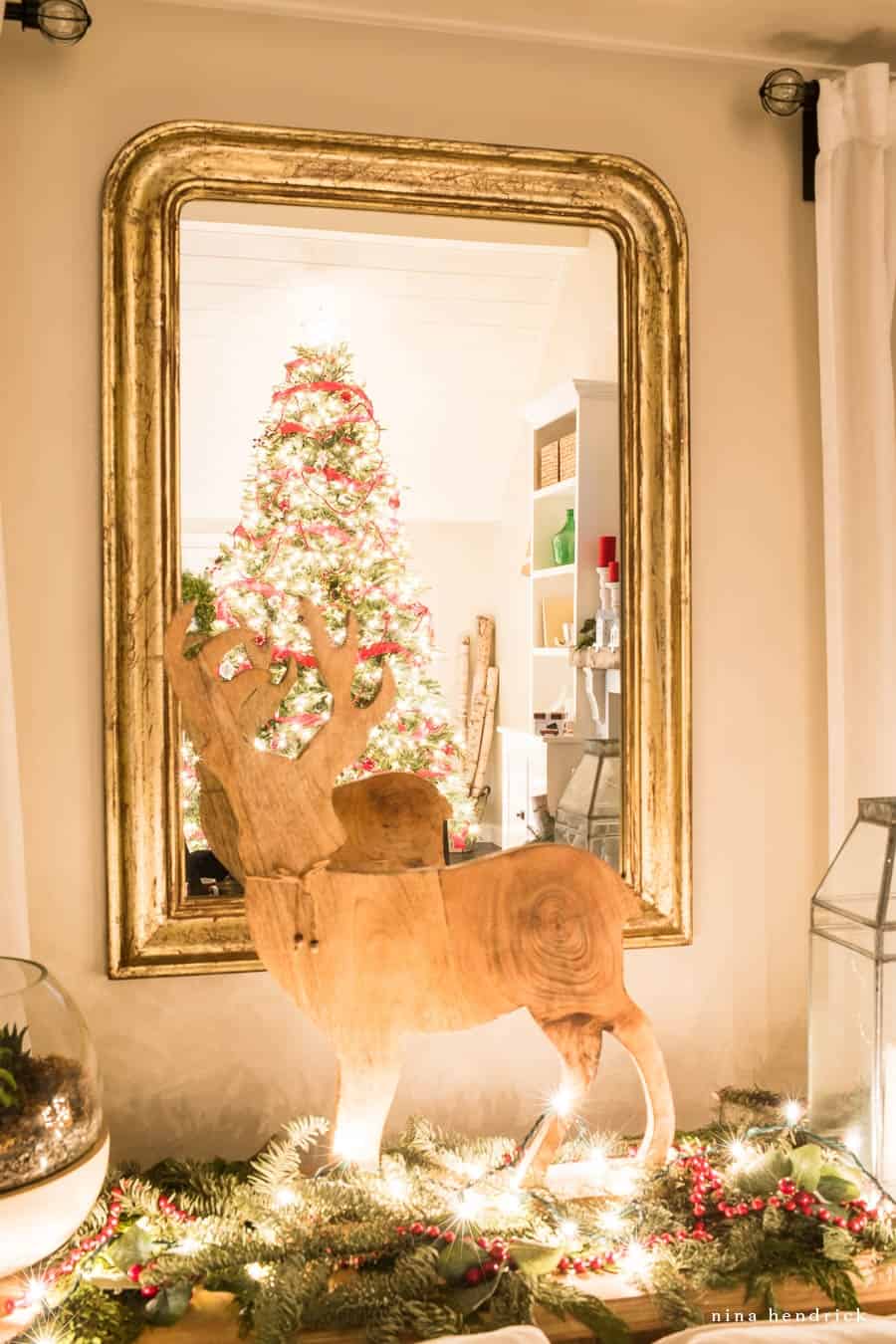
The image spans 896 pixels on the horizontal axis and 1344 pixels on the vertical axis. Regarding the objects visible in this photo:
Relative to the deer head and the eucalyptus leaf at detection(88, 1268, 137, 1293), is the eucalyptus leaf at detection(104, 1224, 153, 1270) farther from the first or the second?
the deer head

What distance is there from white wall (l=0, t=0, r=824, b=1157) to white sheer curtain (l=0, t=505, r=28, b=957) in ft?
0.52

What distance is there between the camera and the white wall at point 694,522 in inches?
67.3

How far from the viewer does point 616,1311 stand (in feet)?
4.51

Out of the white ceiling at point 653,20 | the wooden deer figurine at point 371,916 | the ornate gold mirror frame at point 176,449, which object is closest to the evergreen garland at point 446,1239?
the wooden deer figurine at point 371,916

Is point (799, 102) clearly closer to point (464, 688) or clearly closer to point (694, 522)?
point (694, 522)

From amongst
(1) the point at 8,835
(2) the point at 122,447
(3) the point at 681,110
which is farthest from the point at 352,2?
(1) the point at 8,835

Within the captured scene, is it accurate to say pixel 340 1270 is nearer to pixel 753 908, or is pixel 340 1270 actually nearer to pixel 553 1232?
pixel 553 1232

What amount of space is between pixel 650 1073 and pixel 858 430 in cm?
110

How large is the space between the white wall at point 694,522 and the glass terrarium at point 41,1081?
33 cm

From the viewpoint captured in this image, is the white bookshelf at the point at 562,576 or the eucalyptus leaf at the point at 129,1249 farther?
the white bookshelf at the point at 562,576

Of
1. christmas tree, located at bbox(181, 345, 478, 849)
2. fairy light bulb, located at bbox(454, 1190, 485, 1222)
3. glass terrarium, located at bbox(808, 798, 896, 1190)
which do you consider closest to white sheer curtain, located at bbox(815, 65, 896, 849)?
glass terrarium, located at bbox(808, 798, 896, 1190)

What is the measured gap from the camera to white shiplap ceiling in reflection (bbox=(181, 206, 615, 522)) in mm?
1720

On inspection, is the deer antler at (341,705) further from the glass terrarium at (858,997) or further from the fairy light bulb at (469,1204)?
the glass terrarium at (858,997)

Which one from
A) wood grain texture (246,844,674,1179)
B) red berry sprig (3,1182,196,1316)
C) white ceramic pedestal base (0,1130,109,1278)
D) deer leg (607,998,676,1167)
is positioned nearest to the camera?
white ceramic pedestal base (0,1130,109,1278)
